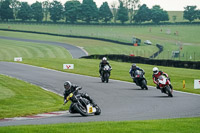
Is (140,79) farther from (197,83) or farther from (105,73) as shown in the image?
(105,73)

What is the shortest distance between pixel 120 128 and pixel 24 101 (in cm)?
874

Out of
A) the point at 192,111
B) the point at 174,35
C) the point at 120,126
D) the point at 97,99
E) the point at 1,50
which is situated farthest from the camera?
the point at 174,35

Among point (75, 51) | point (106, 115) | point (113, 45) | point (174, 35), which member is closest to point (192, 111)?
point (106, 115)

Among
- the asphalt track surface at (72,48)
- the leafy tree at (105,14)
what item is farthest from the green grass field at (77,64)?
the leafy tree at (105,14)

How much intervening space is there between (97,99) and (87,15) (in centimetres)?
13557

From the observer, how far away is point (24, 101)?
1995 centimetres

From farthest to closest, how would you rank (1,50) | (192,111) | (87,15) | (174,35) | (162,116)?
(87,15) → (174,35) → (1,50) → (192,111) → (162,116)

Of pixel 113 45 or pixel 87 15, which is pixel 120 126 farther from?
pixel 87 15

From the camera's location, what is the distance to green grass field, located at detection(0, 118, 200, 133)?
11.7m

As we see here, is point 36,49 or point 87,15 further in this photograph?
point 87,15

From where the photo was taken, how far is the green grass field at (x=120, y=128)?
11.7 m

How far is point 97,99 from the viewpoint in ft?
71.2

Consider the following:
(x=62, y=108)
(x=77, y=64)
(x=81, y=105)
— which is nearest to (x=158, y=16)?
(x=77, y=64)

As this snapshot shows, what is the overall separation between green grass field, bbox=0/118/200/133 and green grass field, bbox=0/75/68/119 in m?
4.31
